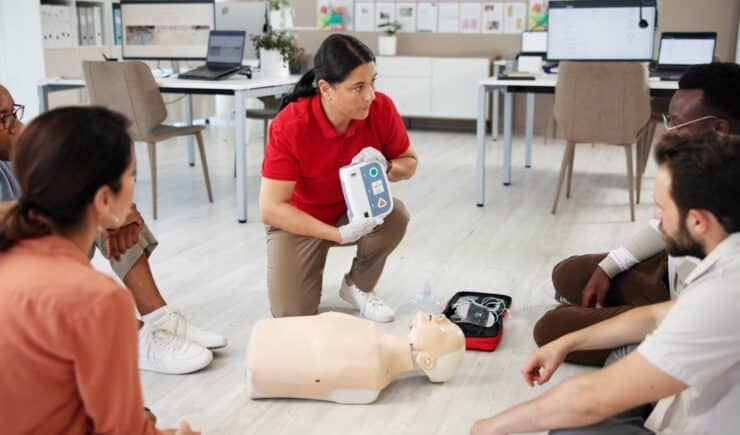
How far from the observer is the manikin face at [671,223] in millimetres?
1120

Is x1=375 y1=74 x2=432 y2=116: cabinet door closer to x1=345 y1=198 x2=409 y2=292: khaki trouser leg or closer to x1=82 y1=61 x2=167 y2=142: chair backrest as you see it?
A: x1=82 y1=61 x2=167 y2=142: chair backrest

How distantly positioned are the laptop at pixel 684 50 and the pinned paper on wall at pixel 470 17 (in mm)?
2413

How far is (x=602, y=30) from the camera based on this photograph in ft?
13.3

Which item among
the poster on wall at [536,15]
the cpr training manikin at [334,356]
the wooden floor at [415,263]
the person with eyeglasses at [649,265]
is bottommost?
the wooden floor at [415,263]

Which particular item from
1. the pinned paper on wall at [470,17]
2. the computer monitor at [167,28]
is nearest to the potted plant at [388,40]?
the pinned paper on wall at [470,17]

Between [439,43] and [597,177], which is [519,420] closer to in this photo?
[597,177]

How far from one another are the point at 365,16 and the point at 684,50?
3.22 m

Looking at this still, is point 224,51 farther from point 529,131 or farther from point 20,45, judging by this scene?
point 529,131

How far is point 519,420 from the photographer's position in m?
1.19

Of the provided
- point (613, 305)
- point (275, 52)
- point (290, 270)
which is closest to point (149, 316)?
point (290, 270)

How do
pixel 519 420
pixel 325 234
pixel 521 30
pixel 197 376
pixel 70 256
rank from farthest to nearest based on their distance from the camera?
1. pixel 521 30
2. pixel 325 234
3. pixel 197 376
4. pixel 519 420
5. pixel 70 256

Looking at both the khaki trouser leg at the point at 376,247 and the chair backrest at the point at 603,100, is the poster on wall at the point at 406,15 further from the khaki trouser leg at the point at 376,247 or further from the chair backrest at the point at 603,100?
the khaki trouser leg at the point at 376,247

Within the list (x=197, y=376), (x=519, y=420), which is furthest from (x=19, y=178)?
(x=197, y=376)

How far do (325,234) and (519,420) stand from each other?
1047 millimetres
